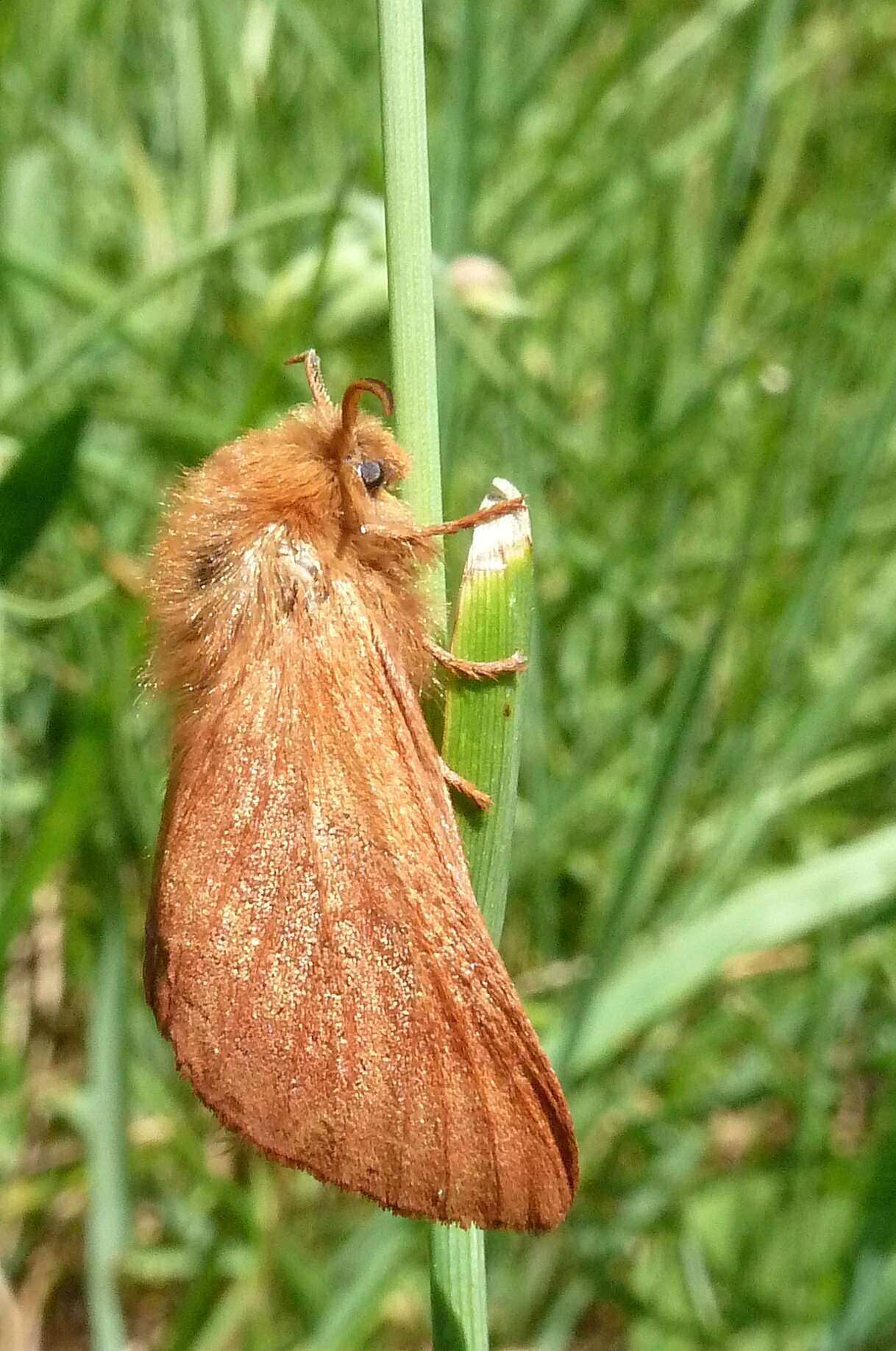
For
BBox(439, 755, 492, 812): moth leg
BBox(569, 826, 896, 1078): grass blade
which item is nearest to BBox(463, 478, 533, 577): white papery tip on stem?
BBox(439, 755, 492, 812): moth leg

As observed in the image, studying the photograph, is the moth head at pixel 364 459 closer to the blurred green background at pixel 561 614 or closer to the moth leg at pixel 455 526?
the moth leg at pixel 455 526

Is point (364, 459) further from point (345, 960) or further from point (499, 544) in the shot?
point (345, 960)

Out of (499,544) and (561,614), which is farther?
(561,614)

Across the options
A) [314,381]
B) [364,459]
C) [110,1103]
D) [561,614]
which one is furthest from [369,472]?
[561,614]

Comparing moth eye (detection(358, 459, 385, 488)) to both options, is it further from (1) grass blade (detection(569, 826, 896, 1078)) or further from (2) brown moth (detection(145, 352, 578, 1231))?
(1) grass blade (detection(569, 826, 896, 1078))

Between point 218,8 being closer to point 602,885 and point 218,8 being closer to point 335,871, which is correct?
point 602,885

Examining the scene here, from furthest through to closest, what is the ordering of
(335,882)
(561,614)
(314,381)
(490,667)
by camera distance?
(561,614), (314,381), (335,882), (490,667)

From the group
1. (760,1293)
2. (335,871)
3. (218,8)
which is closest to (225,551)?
(335,871)
